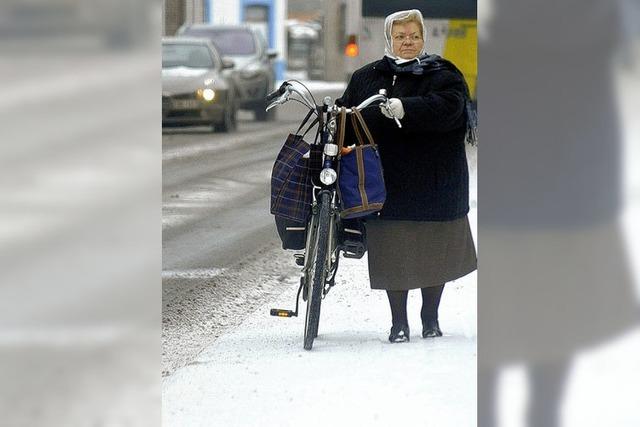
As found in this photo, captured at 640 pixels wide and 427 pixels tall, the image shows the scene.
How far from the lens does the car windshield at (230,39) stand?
5.33 metres

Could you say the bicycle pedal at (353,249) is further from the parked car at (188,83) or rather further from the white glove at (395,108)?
the parked car at (188,83)

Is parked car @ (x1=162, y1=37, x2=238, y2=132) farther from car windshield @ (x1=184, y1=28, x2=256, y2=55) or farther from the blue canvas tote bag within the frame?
the blue canvas tote bag

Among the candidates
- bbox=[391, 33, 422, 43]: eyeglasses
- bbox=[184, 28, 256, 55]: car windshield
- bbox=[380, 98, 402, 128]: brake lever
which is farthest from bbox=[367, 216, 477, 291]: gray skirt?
bbox=[184, 28, 256, 55]: car windshield

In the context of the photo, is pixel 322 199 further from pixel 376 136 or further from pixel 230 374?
pixel 230 374

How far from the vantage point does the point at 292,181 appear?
511cm

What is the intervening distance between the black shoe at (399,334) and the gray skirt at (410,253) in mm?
135

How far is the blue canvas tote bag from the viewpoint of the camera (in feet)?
16.5

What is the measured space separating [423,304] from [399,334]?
0.44 ft
